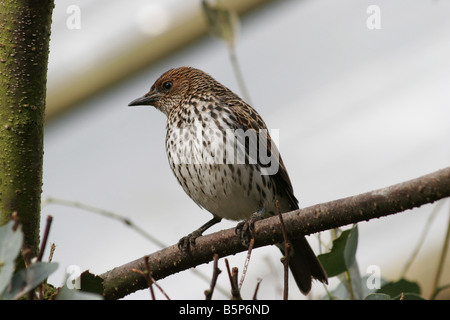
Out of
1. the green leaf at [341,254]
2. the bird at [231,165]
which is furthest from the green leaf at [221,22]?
the green leaf at [341,254]

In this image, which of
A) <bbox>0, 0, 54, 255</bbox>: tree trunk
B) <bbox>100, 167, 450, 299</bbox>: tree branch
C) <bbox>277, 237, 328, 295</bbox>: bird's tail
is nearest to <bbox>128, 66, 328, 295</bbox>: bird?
<bbox>277, 237, 328, 295</bbox>: bird's tail

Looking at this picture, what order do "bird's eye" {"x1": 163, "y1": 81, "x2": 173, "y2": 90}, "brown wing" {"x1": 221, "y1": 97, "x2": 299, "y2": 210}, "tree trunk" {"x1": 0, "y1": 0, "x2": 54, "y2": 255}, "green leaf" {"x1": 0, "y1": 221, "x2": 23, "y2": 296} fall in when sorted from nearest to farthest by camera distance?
"green leaf" {"x1": 0, "y1": 221, "x2": 23, "y2": 296} → "tree trunk" {"x1": 0, "y1": 0, "x2": 54, "y2": 255} → "brown wing" {"x1": 221, "y1": 97, "x2": 299, "y2": 210} → "bird's eye" {"x1": 163, "y1": 81, "x2": 173, "y2": 90}

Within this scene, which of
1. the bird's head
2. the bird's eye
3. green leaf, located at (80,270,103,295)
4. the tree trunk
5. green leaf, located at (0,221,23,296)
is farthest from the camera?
the bird's eye

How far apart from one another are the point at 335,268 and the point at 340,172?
13.8 ft

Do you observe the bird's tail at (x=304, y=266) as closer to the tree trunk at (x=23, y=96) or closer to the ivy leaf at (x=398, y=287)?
the ivy leaf at (x=398, y=287)

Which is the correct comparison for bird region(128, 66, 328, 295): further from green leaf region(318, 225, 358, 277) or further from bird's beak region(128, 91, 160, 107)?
green leaf region(318, 225, 358, 277)

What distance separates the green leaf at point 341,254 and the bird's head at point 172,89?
71.2 inches

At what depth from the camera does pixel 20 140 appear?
1.83m

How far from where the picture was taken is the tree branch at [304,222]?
154 centimetres

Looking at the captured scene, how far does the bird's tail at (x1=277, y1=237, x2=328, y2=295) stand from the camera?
3094mm

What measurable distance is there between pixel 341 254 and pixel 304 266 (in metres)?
1.22

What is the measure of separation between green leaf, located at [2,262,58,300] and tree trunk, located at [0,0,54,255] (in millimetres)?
810

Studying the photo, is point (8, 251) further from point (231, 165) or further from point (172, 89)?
point (172, 89)
